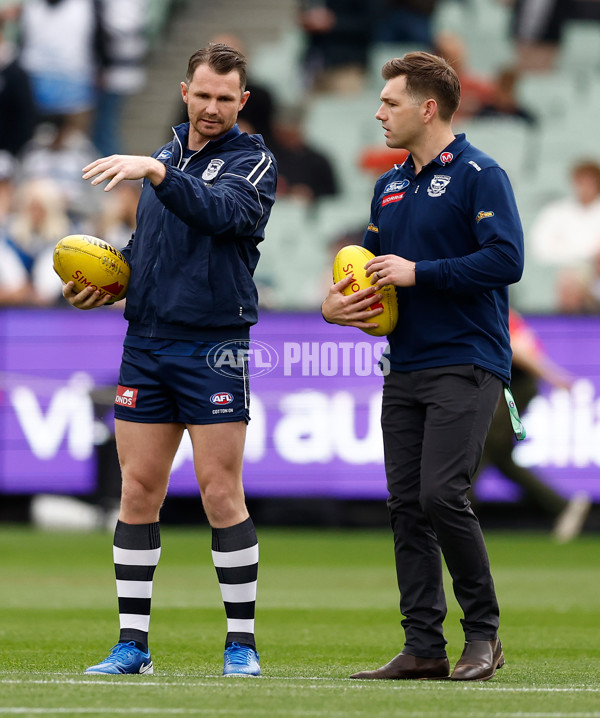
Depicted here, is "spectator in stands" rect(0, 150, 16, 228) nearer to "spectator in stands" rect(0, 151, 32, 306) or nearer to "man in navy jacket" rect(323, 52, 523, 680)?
"spectator in stands" rect(0, 151, 32, 306)

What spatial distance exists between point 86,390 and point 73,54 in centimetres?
557

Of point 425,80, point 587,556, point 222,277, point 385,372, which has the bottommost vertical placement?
point 587,556

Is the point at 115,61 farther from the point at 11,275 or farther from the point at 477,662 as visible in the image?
the point at 477,662

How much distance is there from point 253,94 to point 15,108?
111 inches

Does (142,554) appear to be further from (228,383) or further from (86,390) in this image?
(86,390)

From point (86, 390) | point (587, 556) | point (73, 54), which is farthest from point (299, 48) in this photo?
point (587, 556)

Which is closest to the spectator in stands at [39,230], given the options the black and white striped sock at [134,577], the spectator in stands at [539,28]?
the spectator in stands at [539,28]

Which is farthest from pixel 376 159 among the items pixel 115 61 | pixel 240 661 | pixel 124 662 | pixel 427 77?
pixel 124 662

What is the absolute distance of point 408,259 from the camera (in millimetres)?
5871

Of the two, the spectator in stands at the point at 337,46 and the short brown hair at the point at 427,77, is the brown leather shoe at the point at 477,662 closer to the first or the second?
the short brown hair at the point at 427,77

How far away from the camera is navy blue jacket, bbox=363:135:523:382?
5.66 meters

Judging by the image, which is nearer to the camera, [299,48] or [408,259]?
[408,259]

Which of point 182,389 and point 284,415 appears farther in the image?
point 284,415

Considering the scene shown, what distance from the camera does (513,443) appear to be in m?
12.9
